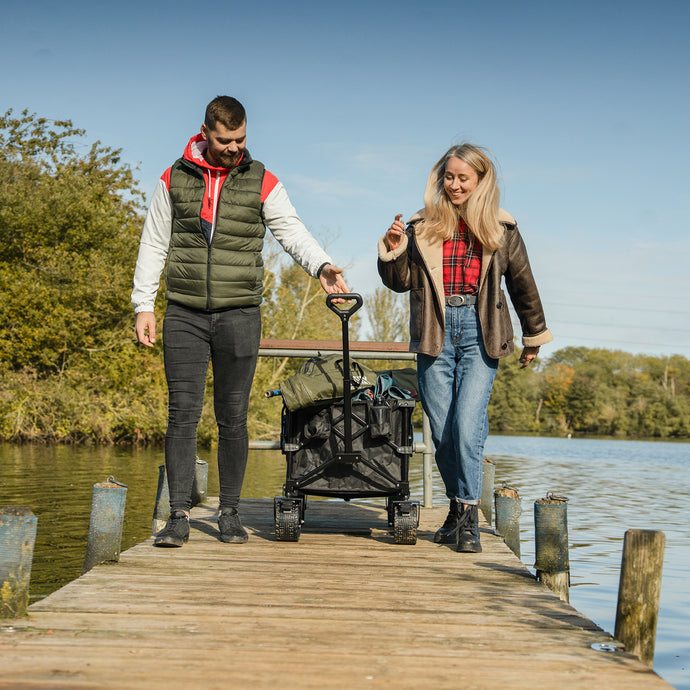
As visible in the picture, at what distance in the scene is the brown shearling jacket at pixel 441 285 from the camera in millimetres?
4266

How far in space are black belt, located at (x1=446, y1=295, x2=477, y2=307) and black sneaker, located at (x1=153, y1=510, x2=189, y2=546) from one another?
1.77 meters

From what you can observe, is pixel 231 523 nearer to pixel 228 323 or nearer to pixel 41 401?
pixel 228 323

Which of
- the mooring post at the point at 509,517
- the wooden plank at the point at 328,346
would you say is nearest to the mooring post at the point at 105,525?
the wooden plank at the point at 328,346

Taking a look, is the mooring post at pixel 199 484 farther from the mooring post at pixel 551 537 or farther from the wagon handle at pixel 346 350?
the mooring post at pixel 551 537

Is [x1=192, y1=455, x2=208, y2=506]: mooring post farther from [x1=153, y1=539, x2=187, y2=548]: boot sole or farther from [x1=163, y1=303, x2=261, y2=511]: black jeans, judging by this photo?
[x1=153, y1=539, x2=187, y2=548]: boot sole

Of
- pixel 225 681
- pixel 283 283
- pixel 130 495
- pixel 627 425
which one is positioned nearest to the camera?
pixel 225 681

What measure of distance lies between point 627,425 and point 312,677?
81.5 meters

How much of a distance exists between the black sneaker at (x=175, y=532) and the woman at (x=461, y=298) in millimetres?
1393

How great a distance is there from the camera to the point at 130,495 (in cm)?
1112

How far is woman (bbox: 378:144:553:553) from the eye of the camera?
4238mm

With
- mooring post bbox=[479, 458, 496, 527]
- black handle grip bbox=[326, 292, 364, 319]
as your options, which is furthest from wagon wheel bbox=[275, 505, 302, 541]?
mooring post bbox=[479, 458, 496, 527]

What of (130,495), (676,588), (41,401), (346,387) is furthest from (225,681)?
(41,401)

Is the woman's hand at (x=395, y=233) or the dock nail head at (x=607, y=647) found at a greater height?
the woman's hand at (x=395, y=233)

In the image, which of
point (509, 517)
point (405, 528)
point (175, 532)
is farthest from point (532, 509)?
point (175, 532)
